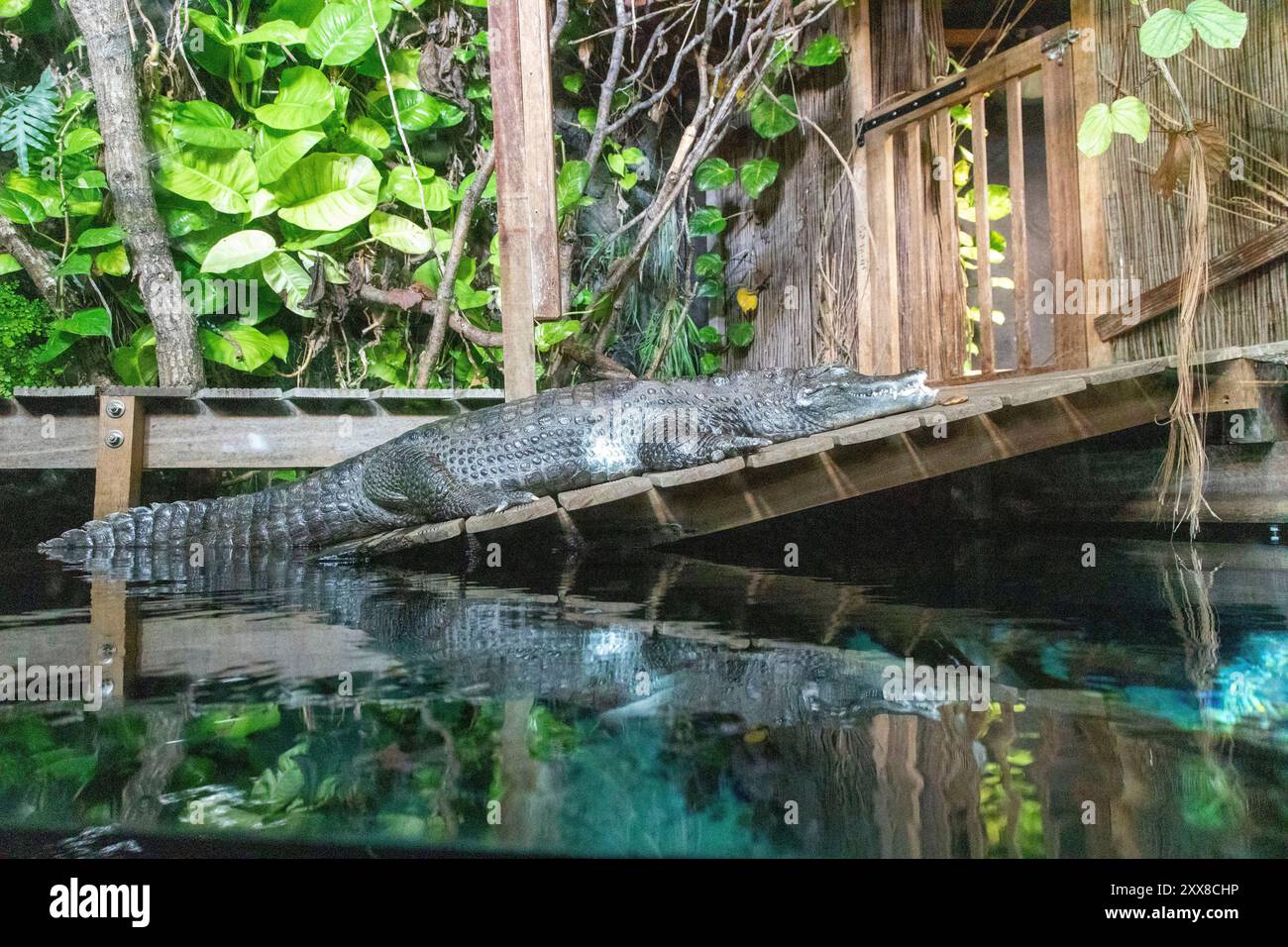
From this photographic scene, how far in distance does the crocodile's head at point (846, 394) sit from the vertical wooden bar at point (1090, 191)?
95 centimetres

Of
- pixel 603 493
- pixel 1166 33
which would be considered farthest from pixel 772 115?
pixel 603 493

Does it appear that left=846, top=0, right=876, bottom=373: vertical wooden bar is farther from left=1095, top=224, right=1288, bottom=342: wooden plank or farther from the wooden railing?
left=1095, top=224, right=1288, bottom=342: wooden plank

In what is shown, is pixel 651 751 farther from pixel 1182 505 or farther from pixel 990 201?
pixel 990 201

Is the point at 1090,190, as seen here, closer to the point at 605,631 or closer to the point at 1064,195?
the point at 1064,195

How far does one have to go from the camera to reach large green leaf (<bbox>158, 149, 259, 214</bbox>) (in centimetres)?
515

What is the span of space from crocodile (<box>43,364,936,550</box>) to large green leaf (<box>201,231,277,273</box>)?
1.55m

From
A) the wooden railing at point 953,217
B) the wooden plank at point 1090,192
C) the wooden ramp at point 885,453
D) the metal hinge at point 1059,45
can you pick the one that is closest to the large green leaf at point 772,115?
the wooden railing at point 953,217

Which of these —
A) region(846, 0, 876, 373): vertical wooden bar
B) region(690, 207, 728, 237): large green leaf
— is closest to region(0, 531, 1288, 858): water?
region(846, 0, 876, 373): vertical wooden bar

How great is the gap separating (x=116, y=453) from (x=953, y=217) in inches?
184

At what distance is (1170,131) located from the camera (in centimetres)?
366

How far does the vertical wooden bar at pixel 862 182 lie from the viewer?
5.44 metres

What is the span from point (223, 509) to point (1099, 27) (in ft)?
15.7

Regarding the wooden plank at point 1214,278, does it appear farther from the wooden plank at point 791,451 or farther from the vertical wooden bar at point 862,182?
the wooden plank at point 791,451
